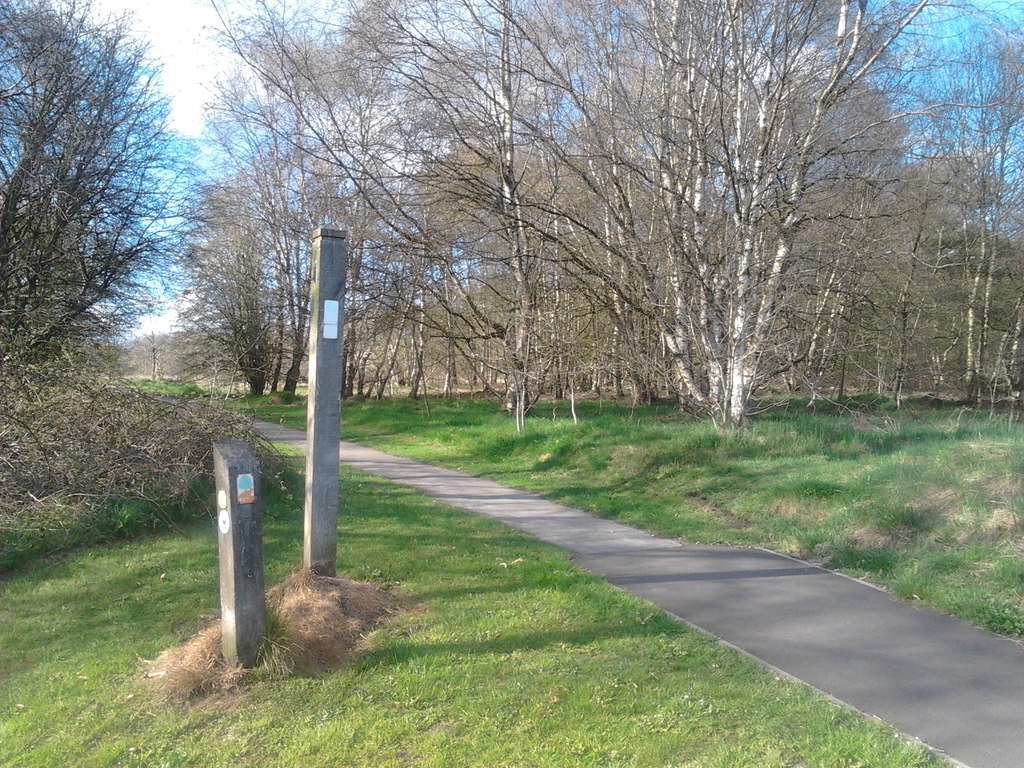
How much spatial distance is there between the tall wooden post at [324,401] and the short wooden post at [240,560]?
112cm

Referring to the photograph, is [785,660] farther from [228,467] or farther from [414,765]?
[228,467]

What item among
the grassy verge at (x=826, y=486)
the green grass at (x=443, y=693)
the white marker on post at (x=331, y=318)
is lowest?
the green grass at (x=443, y=693)

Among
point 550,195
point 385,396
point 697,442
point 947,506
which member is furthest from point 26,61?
point 385,396

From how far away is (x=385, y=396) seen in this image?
28.0 metres

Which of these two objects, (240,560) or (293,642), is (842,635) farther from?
(240,560)

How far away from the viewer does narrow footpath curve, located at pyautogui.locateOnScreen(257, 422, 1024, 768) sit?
151 inches

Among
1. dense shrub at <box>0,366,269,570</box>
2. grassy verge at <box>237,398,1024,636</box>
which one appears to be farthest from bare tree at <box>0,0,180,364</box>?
grassy verge at <box>237,398,1024,636</box>

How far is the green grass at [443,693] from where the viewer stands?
11.8ft

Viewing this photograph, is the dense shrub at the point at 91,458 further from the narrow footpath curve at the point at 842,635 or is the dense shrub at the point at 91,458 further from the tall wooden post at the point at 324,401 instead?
the narrow footpath curve at the point at 842,635

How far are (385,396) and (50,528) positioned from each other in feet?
69.4

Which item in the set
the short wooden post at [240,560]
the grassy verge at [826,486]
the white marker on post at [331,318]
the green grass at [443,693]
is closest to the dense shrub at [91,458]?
the green grass at [443,693]

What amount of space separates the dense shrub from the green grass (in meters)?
0.88

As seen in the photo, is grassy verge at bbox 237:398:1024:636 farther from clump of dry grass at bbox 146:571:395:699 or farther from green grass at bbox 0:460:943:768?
clump of dry grass at bbox 146:571:395:699

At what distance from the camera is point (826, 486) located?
8172 millimetres
